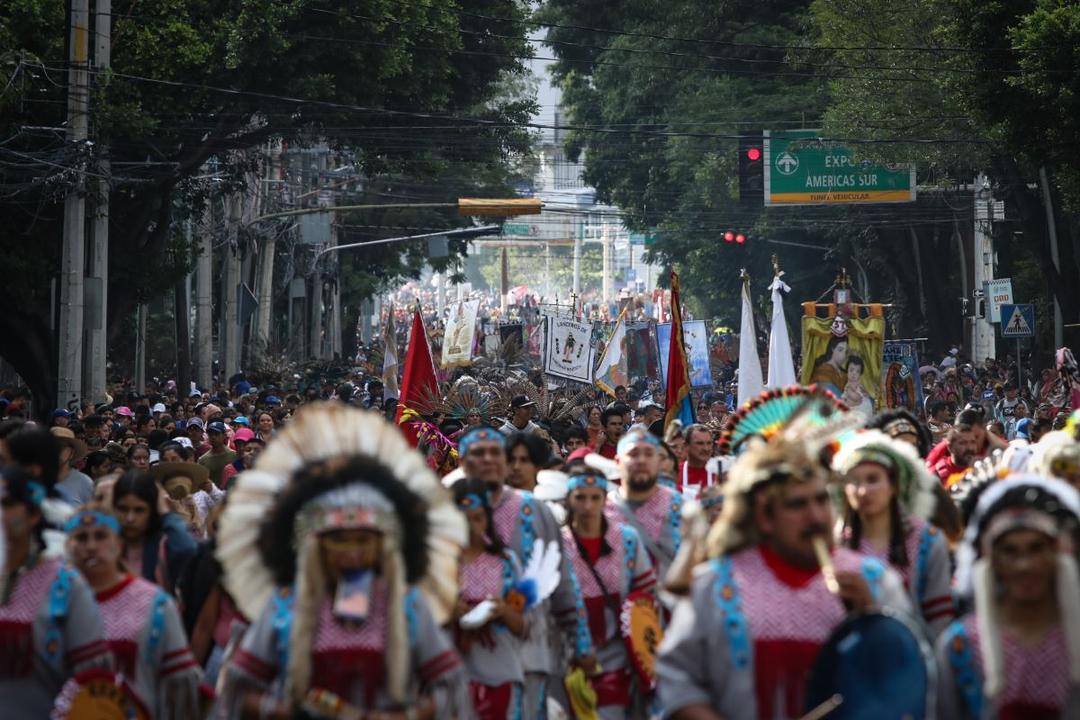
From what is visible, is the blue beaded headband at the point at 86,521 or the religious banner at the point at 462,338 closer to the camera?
the blue beaded headband at the point at 86,521

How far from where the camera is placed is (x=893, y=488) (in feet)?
25.9

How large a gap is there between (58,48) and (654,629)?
1820 centimetres

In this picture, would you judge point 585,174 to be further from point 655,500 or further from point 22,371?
point 655,500

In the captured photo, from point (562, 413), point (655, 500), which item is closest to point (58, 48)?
point (562, 413)

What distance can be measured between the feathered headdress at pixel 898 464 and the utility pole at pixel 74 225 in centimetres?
1668

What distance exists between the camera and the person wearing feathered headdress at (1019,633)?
5.32 m

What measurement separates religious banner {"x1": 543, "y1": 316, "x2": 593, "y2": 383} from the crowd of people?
1982 cm

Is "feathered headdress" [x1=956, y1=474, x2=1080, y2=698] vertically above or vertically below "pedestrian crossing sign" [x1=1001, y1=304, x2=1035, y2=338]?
below

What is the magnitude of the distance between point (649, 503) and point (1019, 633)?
5069 mm

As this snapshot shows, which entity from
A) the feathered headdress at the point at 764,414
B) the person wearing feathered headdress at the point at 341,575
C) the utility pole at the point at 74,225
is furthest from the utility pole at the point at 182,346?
the person wearing feathered headdress at the point at 341,575

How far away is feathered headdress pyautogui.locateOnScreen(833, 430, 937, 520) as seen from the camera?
7914mm

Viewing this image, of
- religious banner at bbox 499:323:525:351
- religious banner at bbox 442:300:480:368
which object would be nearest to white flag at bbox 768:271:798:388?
religious banner at bbox 442:300:480:368

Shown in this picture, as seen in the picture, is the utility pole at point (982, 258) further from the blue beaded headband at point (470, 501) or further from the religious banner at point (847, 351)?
the blue beaded headband at point (470, 501)

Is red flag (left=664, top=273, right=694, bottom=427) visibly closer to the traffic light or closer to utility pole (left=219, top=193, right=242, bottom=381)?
the traffic light
